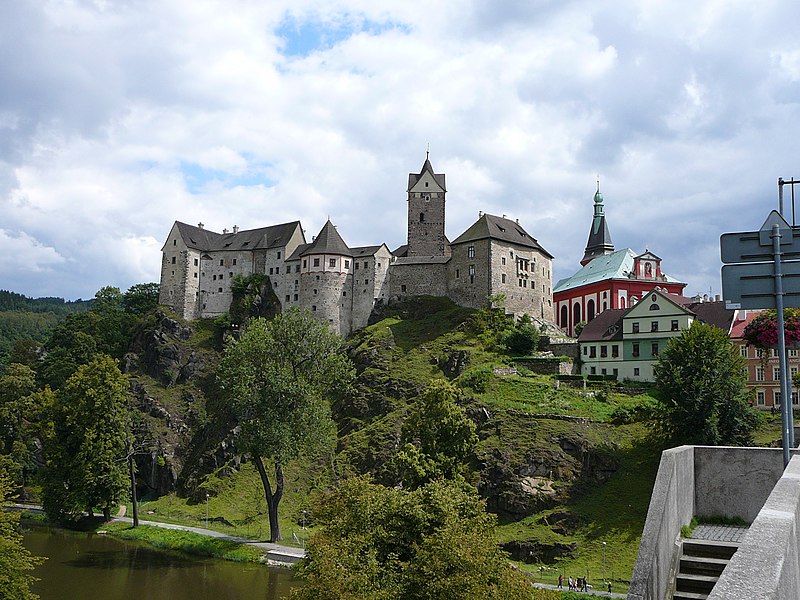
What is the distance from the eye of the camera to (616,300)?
8369 centimetres

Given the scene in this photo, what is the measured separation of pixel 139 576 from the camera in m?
43.0

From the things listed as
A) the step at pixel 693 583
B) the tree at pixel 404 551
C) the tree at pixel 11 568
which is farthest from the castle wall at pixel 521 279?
the step at pixel 693 583

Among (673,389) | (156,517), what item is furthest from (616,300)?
(156,517)

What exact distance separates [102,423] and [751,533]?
6004 centimetres

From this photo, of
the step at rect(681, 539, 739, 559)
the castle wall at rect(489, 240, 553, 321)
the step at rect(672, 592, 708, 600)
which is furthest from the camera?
the castle wall at rect(489, 240, 553, 321)

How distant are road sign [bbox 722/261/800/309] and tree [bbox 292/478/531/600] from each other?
44.5ft

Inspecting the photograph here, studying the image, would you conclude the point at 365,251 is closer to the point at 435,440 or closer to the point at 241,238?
the point at 241,238

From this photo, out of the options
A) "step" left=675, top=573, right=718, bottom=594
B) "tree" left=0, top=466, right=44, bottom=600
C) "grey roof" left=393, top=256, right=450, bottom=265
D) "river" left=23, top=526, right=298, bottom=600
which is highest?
"grey roof" left=393, top=256, right=450, bottom=265

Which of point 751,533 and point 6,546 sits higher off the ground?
point 751,533

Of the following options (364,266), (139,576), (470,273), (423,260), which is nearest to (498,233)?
(470,273)

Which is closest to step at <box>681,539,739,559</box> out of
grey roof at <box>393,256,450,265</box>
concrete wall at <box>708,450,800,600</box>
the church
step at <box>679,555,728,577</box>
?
step at <box>679,555,728,577</box>

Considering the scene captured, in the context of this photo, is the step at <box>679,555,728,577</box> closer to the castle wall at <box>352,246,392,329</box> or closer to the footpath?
the footpath

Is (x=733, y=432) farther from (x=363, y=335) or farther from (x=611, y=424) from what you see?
(x=363, y=335)

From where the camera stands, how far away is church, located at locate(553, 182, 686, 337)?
8406cm
